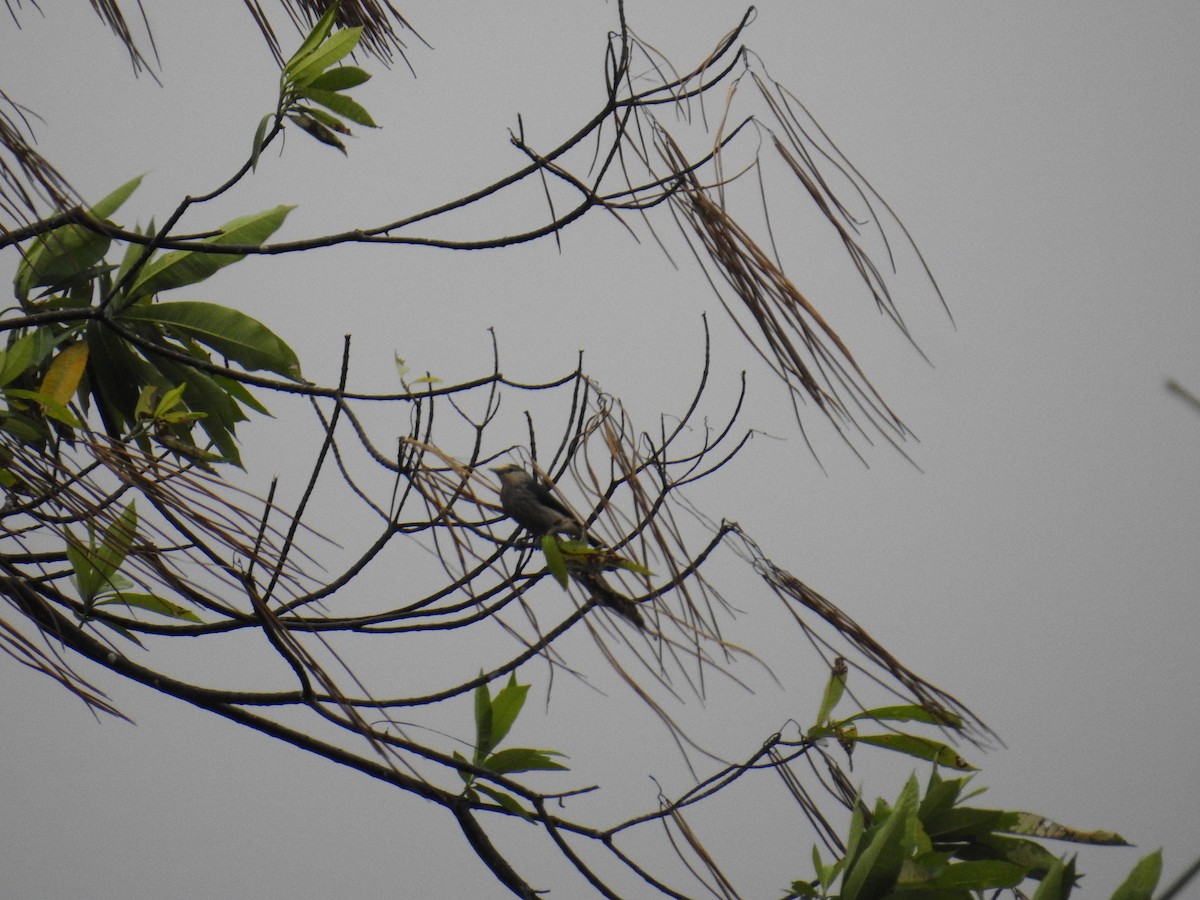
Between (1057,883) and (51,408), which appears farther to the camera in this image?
(51,408)

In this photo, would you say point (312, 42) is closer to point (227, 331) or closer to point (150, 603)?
point (227, 331)

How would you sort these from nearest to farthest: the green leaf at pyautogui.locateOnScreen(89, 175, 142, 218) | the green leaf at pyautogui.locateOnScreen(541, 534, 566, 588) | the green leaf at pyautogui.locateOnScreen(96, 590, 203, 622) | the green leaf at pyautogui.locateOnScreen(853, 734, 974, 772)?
the green leaf at pyautogui.locateOnScreen(541, 534, 566, 588) → the green leaf at pyautogui.locateOnScreen(853, 734, 974, 772) → the green leaf at pyautogui.locateOnScreen(96, 590, 203, 622) → the green leaf at pyautogui.locateOnScreen(89, 175, 142, 218)

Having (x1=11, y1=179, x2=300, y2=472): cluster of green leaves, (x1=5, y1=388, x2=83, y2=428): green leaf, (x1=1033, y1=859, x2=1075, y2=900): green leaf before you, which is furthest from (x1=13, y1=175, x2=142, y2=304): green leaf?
(x1=1033, y1=859, x2=1075, y2=900): green leaf

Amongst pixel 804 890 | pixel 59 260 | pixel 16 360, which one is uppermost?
pixel 59 260

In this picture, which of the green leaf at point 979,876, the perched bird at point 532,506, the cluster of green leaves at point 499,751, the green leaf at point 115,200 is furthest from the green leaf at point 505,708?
the green leaf at point 115,200

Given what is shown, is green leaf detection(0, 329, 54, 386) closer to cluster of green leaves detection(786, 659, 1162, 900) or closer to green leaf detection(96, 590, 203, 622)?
green leaf detection(96, 590, 203, 622)

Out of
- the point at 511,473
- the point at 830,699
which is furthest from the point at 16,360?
the point at 830,699

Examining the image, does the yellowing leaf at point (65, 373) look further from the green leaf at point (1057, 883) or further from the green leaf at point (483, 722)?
the green leaf at point (1057, 883)
